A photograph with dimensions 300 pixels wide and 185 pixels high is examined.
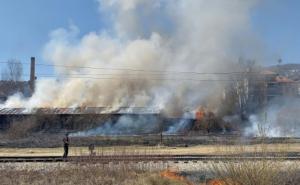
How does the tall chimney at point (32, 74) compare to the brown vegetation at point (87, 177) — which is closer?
the brown vegetation at point (87, 177)

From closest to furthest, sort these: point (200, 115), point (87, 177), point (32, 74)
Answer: point (87, 177) < point (200, 115) < point (32, 74)

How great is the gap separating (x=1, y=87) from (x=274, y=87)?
162 ft

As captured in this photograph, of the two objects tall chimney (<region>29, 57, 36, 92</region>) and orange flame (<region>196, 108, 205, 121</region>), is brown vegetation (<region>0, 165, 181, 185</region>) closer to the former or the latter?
orange flame (<region>196, 108, 205, 121</region>)

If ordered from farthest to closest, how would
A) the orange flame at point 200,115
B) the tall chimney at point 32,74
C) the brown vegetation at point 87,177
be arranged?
the tall chimney at point 32,74 < the orange flame at point 200,115 < the brown vegetation at point 87,177

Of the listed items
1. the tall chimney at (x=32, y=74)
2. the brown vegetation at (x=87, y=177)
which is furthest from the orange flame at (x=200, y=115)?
the brown vegetation at (x=87, y=177)

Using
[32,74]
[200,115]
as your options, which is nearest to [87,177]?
[200,115]

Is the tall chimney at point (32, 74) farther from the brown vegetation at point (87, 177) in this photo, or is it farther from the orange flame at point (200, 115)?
the brown vegetation at point (87, 177)

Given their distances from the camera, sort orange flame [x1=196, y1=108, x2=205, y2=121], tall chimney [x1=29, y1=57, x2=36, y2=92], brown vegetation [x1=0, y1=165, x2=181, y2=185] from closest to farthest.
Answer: brown vegetation [x1=0, y1=165, x2=181, y2=185] < orange flame [x1=196, y1=108, x2=205, y2=121] < tall chimney [x1=29, y1=57, x2=36, y2=92]

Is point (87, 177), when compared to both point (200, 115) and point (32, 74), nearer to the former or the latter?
point (200, 115)

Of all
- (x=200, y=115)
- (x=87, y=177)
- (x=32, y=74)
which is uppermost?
(x=32, y=74)

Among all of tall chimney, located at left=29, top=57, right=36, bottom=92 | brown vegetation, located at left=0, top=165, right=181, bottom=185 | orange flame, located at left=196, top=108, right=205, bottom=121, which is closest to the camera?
brown vegetation, located at left=0, top=165, right=181, bottom=185

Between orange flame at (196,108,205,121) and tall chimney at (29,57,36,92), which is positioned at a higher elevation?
tall chimney at (29,57,36,92)

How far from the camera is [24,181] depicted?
11.2 m

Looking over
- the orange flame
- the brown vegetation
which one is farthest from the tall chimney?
the brown vegetation
